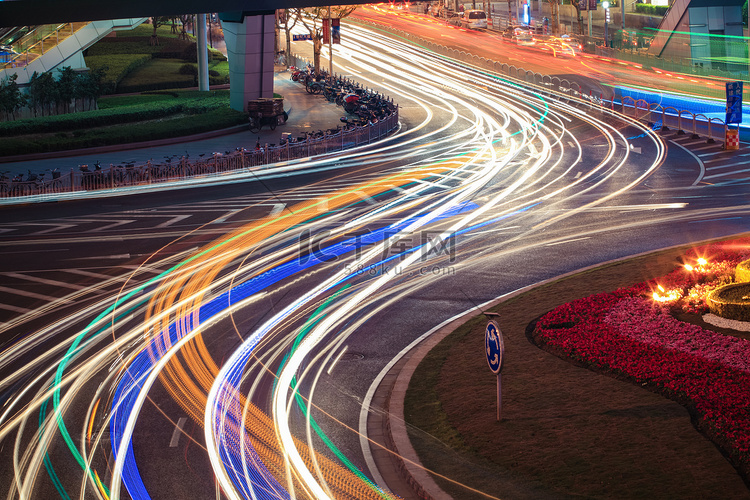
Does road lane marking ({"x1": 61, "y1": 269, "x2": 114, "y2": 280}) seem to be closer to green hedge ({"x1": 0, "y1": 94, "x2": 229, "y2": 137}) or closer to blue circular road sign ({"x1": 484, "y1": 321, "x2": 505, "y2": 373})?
blue circular road sign ({"x1": 484, "y1": 321, "x2": 505, "y2": 373})

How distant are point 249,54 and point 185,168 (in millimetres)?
13324

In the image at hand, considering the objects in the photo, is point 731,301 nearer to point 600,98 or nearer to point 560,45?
point 600,98

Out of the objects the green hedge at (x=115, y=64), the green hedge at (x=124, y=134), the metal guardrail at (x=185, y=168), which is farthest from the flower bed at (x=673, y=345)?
the green hedge at (x=115, y=64)

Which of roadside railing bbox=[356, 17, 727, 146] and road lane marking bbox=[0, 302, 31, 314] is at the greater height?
roadside railing bbox=[356, 17, 727, 146]

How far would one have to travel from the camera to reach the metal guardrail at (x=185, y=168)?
29.8 metres

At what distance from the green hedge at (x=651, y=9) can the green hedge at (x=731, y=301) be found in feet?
254

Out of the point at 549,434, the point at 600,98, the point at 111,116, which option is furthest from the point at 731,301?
the point at 600,98

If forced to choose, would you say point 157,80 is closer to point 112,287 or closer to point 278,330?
point 112,287

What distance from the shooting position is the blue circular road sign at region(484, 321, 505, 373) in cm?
1105

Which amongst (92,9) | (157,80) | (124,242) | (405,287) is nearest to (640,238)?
(405,287)

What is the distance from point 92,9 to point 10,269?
62.1ft

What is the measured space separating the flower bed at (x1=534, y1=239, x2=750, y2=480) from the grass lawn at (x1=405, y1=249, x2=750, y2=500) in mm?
296

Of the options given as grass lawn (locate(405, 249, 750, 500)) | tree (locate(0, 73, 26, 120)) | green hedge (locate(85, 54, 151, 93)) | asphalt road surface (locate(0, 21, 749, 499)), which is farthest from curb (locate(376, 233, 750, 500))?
green hedge (locate(85, 54, 151, 93))

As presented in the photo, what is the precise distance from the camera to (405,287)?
1873 cm
